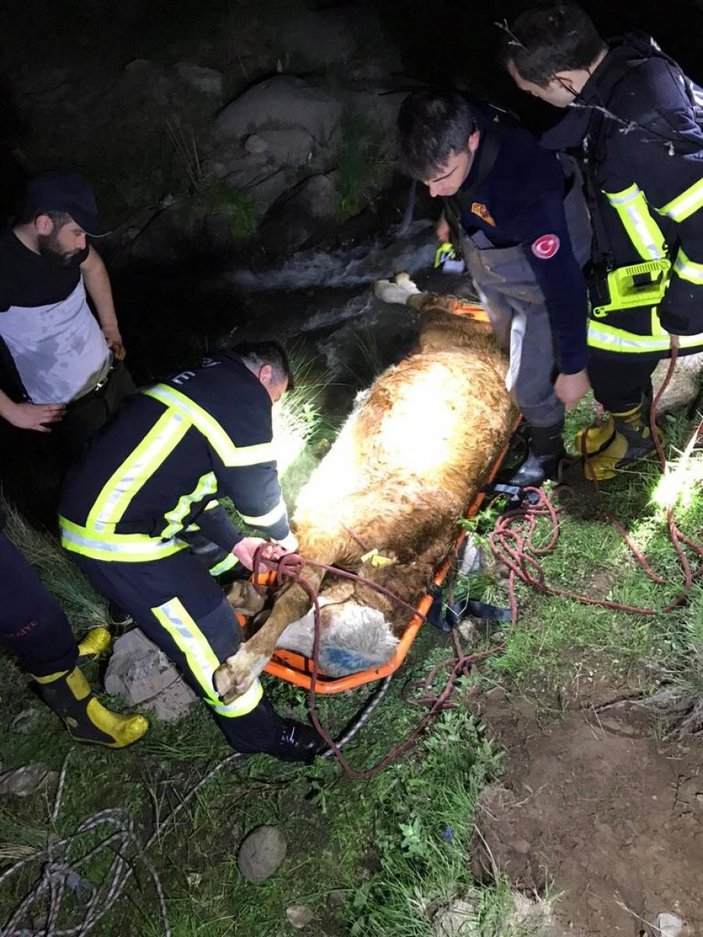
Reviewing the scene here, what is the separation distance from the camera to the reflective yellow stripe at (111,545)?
8.34ft

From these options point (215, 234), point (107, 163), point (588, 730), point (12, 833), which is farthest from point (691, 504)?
point (107, 163)

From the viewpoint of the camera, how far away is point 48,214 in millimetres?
3049

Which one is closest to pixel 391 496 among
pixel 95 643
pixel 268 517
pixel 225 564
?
pixel 268 517

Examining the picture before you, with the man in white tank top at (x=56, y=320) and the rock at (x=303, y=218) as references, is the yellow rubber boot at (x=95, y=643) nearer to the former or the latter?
the man in white tank top at (x=56, y=320)

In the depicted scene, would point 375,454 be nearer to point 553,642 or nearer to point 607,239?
point 553,642

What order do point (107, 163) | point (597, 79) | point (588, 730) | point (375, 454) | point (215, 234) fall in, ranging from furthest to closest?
point (107, 163) → point (215, 234) → point (375, 454) → point (588, 730) → point (597, 79)

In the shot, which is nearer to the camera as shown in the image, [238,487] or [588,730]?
[238,487]

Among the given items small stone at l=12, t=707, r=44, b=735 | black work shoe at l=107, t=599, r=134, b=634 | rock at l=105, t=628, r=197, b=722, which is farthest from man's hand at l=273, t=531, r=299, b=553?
small stone at l=12, t=707, r=44, b=735

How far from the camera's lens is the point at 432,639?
3416 mm

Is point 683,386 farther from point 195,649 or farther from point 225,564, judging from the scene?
point 195,649

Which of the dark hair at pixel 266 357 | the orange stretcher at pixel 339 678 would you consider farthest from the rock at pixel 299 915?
the dark hair at pixel 266 357

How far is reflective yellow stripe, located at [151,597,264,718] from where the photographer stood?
8.56 feet

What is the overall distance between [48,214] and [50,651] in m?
2.04

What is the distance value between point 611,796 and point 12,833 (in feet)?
8.59
